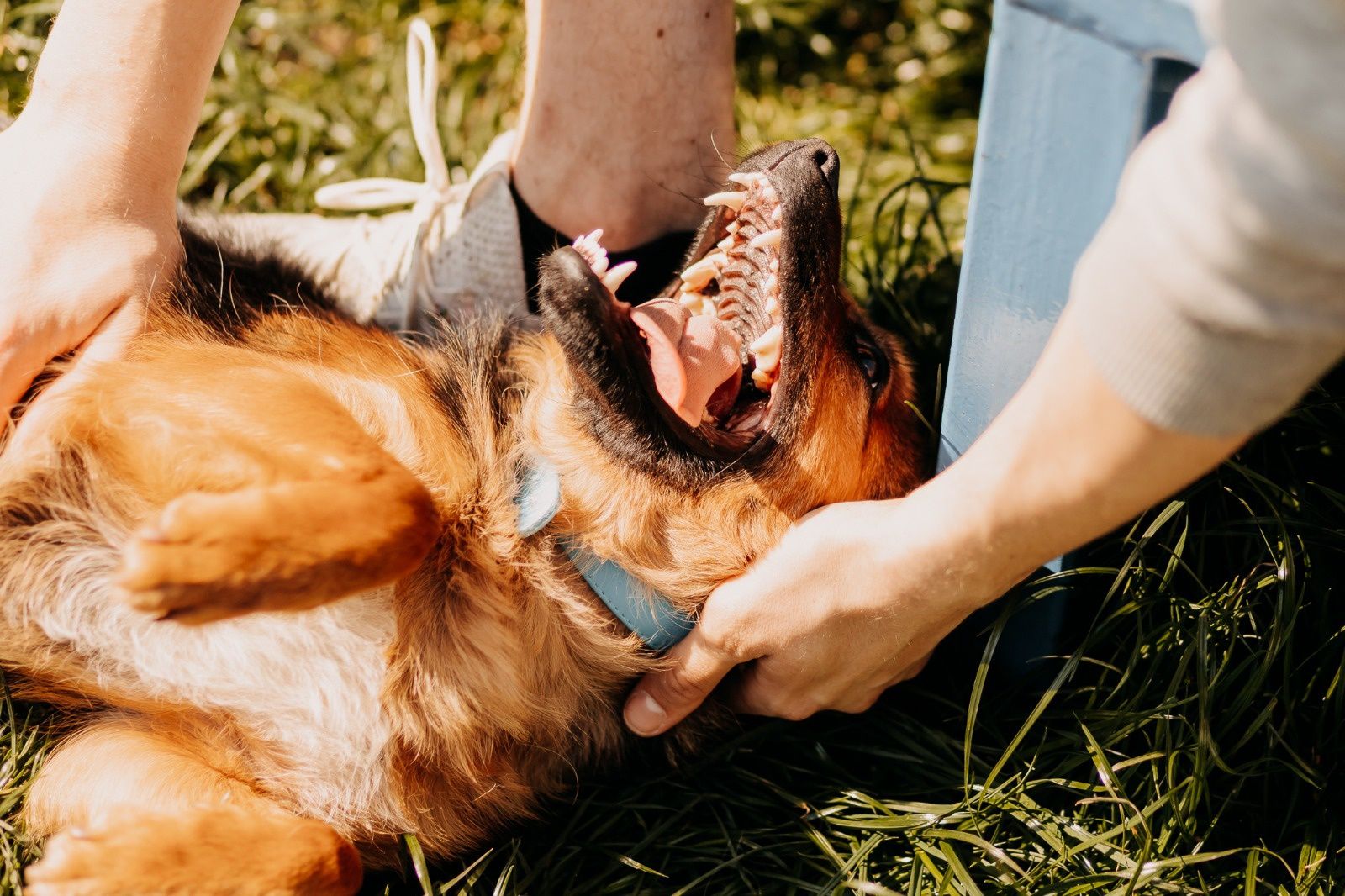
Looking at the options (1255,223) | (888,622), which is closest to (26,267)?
(888,622)

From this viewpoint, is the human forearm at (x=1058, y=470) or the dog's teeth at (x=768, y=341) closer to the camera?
the human forearm at (x=1058, y=470)

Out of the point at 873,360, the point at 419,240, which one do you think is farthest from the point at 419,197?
the point at 873,360

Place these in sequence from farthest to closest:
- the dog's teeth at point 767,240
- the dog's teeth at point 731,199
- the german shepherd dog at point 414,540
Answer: the dog's teeth at point 731,199 → the dog's teeth at point 767,240 → the german shepherd dog at point 414,540

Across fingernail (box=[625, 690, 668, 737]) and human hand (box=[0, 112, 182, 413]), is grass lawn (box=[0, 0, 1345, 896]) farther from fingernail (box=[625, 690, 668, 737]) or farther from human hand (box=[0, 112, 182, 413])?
human hand (box=[0, 112, 182, 413])

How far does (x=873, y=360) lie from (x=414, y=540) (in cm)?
119

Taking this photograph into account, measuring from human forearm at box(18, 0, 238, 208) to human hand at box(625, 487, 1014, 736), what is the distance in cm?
154

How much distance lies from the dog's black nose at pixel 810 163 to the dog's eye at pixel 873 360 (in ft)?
1.15

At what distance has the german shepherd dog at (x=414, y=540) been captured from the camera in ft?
6.63

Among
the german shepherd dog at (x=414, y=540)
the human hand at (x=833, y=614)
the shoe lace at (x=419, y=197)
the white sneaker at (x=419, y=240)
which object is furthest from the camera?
the shoe lace at (x=419, y=197)

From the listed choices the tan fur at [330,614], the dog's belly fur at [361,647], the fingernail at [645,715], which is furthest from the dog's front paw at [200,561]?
the fingernail at [645,715]

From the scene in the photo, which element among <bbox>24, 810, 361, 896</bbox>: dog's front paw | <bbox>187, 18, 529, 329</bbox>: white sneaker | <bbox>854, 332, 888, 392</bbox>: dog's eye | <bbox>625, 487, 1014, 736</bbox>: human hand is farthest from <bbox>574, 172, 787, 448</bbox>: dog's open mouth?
<bbox>24, 810, 361, 896</bbox>: dog's front paw

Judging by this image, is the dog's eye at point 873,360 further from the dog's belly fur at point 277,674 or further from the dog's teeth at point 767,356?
the dog's belly fur at point 277,674

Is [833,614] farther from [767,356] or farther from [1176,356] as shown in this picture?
[1176,356]

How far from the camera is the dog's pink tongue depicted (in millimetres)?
2273
